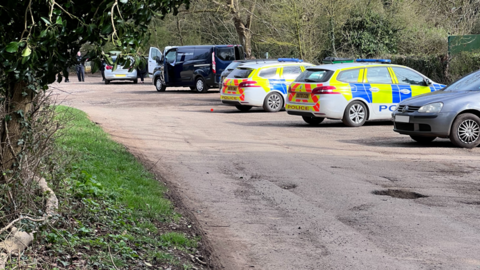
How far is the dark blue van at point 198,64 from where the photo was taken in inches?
1232

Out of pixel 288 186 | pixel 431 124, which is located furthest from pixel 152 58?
pixel 288 186

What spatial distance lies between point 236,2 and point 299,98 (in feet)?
61.1

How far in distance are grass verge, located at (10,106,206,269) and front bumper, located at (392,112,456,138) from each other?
578 centimetres

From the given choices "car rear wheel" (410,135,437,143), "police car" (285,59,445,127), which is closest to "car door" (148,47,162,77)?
"police car" (285,59,445,127)

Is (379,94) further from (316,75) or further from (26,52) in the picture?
(26,52)

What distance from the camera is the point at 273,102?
2094cm

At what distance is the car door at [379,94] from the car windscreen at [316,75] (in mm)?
1040

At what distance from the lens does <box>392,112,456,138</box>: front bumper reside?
12.0m

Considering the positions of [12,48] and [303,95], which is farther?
[303,95]

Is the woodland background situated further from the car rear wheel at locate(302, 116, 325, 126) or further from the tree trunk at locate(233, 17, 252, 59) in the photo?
the car rear wheel at locate(302, 116, 325, 126)

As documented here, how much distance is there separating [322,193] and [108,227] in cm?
314

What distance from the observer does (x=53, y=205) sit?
235 inches

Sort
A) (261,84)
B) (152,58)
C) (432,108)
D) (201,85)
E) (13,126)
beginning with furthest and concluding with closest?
(152,58)
(201,85)
(261,84)
(432,108)
(13,126)

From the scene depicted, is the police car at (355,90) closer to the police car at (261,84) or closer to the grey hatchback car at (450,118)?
the grey hatchback car at (450,118)
